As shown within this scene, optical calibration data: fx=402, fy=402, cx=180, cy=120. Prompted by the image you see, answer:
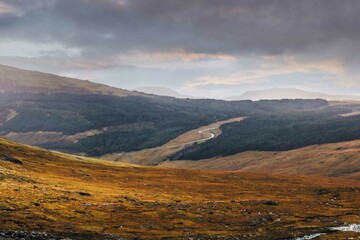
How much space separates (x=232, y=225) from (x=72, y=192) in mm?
39632

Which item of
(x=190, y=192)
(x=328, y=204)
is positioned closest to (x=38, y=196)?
(x=190, y=192)

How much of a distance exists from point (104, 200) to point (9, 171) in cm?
3060

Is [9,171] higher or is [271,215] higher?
[9,171]

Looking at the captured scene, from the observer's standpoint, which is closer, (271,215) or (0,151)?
(271,215)

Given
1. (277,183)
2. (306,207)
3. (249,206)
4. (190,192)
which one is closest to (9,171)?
(190,192)

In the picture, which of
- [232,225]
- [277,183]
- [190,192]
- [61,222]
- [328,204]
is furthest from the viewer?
[277,183]

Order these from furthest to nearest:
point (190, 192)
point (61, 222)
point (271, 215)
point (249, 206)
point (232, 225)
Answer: point (190, 192) < point (249, 206) < point (271, 215) < point (232, 225) < point (61, 222)

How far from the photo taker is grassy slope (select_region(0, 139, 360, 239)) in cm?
7138

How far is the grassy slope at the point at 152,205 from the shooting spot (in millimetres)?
71375

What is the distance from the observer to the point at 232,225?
274 feet

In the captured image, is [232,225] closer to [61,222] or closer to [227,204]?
[227,204]

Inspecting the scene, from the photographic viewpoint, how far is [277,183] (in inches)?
6673

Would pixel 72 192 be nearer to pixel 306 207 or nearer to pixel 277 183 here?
pixel 306 207

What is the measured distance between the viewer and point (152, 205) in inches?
3812
